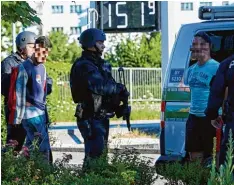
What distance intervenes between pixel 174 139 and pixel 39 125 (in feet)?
4.48

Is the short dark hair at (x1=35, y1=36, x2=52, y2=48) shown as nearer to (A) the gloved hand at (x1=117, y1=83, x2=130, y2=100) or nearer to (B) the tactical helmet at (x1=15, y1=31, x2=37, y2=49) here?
(B) the tactical helmet at (x1=15, y1=31, x2=37, y2=49)

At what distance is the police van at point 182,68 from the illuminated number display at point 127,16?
26.0 ft

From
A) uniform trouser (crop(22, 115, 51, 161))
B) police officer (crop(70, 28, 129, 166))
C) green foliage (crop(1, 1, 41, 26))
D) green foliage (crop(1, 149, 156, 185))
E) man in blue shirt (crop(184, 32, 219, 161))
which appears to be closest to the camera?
green foliage (crop(1, 149, 156, 185))

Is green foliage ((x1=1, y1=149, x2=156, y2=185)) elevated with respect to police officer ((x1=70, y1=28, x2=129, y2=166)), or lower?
lower

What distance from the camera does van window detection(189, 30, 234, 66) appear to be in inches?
338

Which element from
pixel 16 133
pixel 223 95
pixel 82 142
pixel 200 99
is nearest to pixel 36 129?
pixel 16 133

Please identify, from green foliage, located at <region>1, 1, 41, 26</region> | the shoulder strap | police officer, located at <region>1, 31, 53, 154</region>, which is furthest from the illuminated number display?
green foliage, located at <region>1, 1, 41, 26</region>

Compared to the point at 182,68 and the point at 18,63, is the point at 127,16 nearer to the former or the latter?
the point at 18,63

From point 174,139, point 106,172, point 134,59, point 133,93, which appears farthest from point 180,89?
point 134,59

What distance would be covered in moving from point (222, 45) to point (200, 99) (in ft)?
2.49

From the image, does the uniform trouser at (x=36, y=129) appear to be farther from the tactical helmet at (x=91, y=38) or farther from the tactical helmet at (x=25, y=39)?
the tactical helmet at (x=91, y=38)

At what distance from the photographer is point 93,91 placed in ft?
27.0

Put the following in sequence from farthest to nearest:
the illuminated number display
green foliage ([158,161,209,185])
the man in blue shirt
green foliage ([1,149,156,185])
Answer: the illuminated number display → the man in blue shirt → green foliage ([158,161,209,185]) → green foliage ([1,149,156,185])

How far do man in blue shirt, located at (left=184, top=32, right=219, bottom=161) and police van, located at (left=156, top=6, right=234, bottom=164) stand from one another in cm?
45
